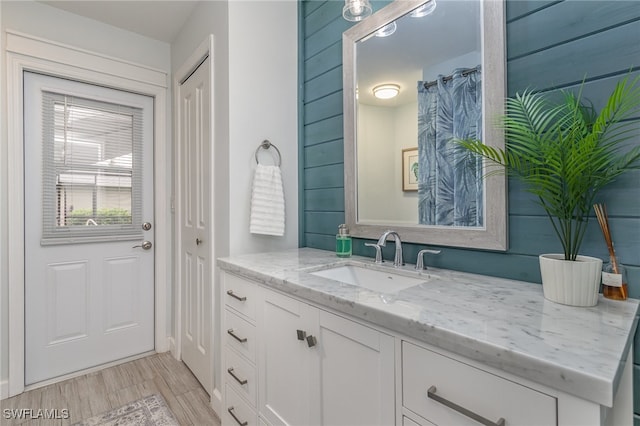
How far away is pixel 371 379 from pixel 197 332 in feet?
5.29

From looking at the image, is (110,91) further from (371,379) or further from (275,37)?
(371,379)

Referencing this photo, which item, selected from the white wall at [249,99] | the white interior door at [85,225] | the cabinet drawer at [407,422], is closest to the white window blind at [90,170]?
the white interior door at [85,225]

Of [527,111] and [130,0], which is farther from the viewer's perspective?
[130,0]

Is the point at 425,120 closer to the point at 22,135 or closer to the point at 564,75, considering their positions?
the point at 564,75

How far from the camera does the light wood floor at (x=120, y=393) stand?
176cm

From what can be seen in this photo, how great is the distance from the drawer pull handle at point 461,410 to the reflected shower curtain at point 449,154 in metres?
0.67

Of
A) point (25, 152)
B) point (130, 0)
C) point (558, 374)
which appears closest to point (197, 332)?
point (25, 152)

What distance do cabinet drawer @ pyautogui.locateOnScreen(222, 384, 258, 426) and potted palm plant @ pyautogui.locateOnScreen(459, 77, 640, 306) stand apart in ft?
3.97

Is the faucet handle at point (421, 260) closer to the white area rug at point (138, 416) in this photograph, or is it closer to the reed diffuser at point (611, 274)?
the reed diffuser at point (611, 274)

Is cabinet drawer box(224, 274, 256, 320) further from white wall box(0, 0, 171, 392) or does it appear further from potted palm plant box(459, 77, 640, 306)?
white wall box(0, 0, 171, 392)

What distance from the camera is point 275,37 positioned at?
1883 millimetres

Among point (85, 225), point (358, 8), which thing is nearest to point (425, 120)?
point (358, 8)

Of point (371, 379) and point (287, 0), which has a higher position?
point (287, 0)

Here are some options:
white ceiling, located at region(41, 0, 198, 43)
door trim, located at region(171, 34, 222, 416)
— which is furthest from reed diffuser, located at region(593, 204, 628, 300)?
white ceiling, located at region(41, 0, 198, 43)
